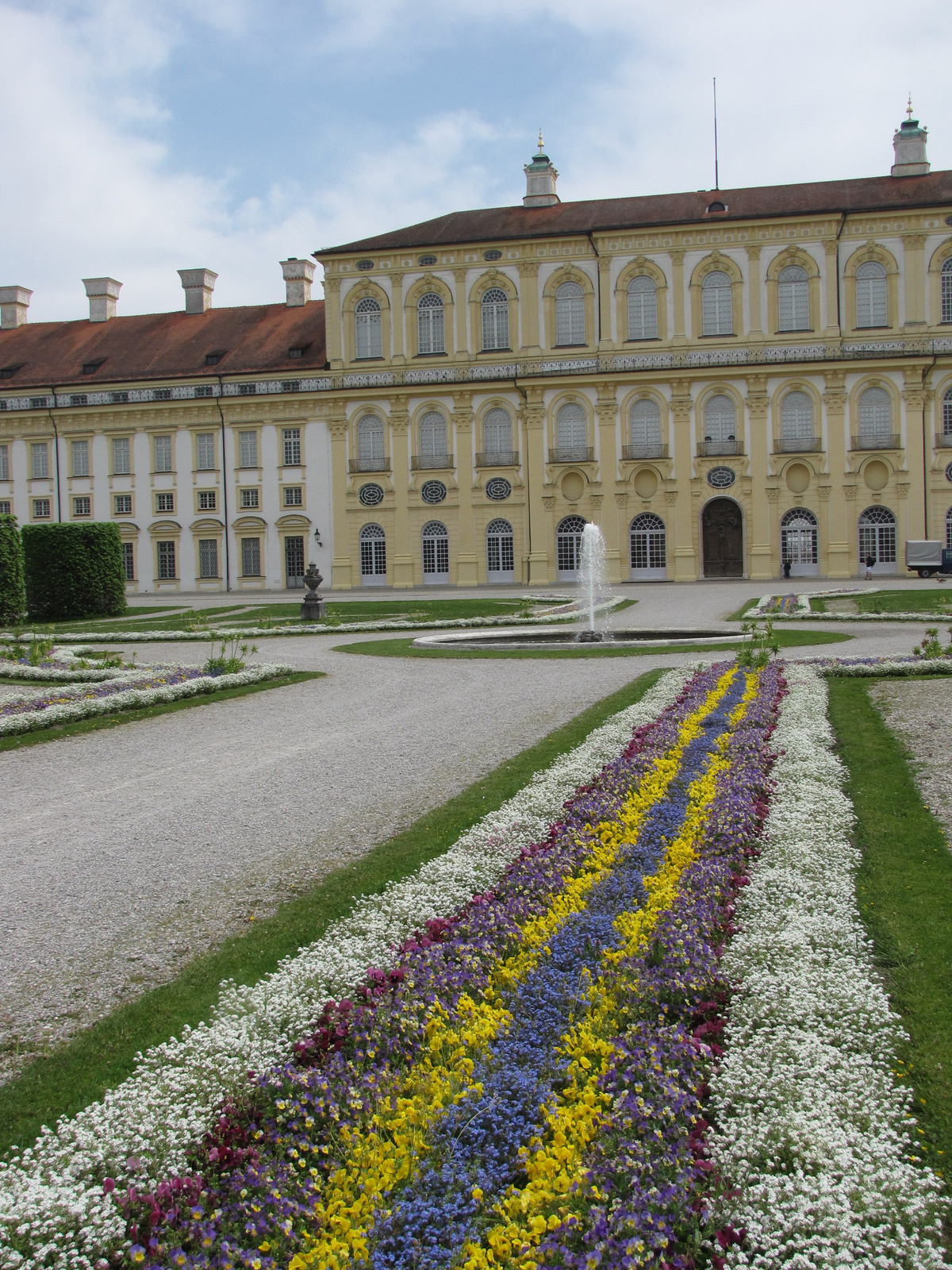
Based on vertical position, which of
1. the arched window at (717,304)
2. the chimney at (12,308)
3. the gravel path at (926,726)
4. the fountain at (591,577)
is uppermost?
the chimney at (12,308)

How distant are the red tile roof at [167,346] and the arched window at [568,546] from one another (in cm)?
1354

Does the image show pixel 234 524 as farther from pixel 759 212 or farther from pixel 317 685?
pixel 317 685

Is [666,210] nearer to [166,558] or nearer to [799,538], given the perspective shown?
[799,538]

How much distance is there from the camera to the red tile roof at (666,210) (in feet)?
148

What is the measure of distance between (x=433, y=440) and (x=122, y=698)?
36384 millimetres

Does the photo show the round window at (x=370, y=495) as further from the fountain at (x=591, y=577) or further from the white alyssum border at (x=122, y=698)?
the white alyssum border at (x=122, y=698)

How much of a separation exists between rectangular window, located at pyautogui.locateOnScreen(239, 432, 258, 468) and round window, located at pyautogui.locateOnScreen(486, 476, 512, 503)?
36.8 ft

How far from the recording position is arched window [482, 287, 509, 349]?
4772cm

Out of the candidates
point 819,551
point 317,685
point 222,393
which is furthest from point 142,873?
point 222,393

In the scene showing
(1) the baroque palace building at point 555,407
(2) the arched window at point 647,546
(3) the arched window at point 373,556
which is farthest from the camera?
(3) the arched window at point 373,556

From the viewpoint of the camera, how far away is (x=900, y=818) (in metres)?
7.46

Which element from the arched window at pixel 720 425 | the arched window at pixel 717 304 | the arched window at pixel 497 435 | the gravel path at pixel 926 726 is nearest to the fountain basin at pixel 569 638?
the gravel path at pixel 926 726

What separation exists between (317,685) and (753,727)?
6850mm

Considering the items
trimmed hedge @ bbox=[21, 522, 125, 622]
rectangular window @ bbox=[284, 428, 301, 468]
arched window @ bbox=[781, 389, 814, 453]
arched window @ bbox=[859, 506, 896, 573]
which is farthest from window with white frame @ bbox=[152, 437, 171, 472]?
arched window @ bbox=[859, 506, 896, 573]
